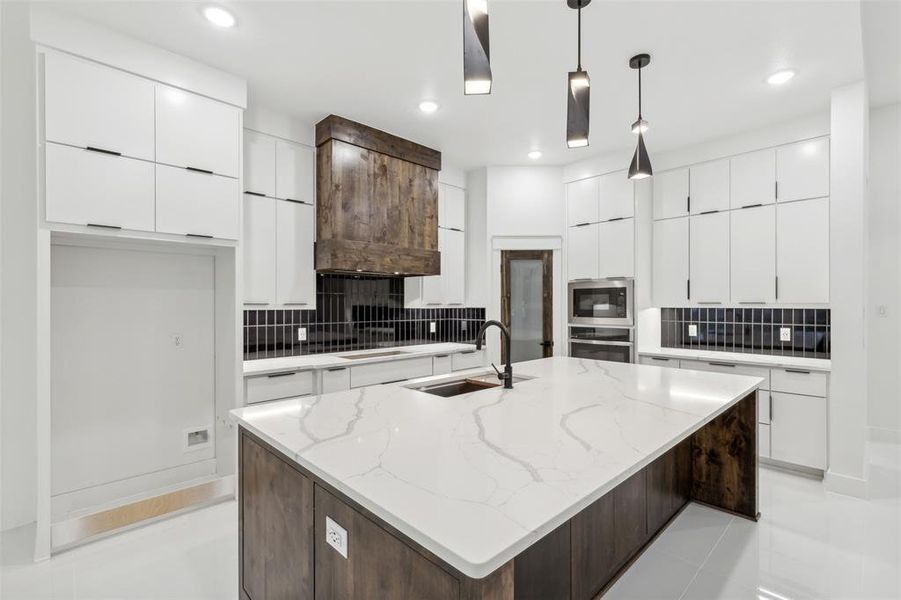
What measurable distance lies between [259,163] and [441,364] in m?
2.30

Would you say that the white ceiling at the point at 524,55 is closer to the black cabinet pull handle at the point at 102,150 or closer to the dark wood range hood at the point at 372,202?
the dark wood range hood at the point at 372,202

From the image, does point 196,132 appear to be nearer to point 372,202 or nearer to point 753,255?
point 372,202

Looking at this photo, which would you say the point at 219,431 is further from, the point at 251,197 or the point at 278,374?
the point at 251,197

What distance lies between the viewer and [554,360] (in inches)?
118

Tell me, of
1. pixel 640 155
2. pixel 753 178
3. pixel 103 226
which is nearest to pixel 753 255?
pixel 753 178

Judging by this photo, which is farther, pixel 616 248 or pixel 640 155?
pixel 616 248

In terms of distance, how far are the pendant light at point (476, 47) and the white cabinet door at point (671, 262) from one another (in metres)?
3.28

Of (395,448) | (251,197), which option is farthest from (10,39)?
(395,448)

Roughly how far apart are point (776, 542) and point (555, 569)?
156 cm

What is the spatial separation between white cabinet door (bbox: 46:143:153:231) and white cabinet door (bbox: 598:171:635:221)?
377 centimetres

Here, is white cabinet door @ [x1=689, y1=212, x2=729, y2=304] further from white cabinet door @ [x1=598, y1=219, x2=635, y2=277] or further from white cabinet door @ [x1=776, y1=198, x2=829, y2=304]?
white cabinet door @ [x1=598, y1=219, x2=635, y2=277]

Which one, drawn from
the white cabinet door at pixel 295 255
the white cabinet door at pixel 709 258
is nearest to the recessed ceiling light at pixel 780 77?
the white cabinet door at pixel 709 258

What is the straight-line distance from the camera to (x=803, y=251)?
11.0 feet

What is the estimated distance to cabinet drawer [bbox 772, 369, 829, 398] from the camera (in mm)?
3068
